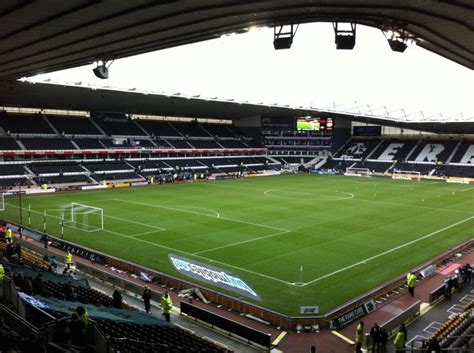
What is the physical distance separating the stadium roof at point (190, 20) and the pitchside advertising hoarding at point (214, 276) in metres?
10.4

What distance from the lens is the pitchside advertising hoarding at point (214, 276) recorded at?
63.6ft

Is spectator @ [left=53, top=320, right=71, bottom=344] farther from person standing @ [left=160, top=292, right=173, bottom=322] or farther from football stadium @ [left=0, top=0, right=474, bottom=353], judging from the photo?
person standing @ [left=160, top=292, right=173, bottom=322]

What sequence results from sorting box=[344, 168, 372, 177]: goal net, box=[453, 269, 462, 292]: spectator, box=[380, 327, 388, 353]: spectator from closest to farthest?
box=[380, 327, 388, 353]: spectator < box=[453, 269, 462, 292]: spectator < box=[344, 168, 372, 177]: goal net

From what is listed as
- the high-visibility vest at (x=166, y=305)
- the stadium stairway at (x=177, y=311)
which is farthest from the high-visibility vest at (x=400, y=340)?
the high-visibility vest at (x=166, y=305)

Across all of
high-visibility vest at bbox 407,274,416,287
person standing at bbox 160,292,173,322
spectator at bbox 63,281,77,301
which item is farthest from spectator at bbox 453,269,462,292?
spectator at bbox 63,281,77,301

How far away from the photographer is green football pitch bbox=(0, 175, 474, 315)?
2233 cm

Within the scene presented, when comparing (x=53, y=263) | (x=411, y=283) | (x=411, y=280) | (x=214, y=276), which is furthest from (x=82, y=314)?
(x=411, y=283)

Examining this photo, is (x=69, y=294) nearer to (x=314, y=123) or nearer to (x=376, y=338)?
(x=376, y=338)

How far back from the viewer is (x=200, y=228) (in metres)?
32.9

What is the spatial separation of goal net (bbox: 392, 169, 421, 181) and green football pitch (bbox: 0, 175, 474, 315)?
16677 mm

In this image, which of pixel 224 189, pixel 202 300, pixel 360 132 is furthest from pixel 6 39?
pixel 360 132

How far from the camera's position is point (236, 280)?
1962cm

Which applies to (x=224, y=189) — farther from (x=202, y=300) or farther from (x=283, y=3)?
(x=283, y=3)

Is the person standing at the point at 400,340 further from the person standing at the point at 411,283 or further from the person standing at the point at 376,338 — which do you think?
A: the person standing at the point at 411,283
